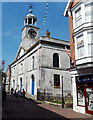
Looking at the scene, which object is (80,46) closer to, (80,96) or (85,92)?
(85,92)

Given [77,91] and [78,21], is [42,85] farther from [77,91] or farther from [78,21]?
[78,21]

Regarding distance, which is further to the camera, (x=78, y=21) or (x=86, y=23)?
(x=78, y=21)

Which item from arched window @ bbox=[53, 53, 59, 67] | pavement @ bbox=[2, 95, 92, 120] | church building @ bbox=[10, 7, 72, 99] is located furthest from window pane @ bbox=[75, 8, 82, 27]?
arched window @ bbox=[53, 53, 59, 67]

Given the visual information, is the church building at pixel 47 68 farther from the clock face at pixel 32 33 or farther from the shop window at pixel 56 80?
the clock face at pixel 32 33

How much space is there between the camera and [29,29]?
1358 inches

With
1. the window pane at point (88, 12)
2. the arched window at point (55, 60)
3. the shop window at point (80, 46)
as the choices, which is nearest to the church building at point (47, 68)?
the arched window at point (55, 60)

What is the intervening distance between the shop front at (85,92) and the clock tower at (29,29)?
22649mm

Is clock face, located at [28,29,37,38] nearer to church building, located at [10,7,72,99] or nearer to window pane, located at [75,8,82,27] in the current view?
church building, located at [10,7,72,99]

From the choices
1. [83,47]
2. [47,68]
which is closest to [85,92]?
[83,47]

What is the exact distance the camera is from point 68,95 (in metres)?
23.0

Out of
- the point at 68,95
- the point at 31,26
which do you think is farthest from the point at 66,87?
the point at 31,26

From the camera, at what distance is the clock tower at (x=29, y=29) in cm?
3409

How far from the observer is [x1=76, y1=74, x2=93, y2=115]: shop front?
38.7 feet

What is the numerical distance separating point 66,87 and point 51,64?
437 centimetres
